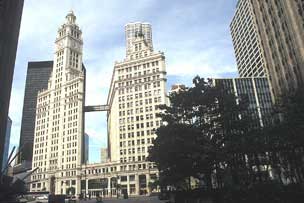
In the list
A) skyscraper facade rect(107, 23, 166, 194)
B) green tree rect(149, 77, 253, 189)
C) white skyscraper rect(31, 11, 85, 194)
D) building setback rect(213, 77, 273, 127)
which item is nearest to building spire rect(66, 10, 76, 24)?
white skyscraper rect(31, 11, 85, 194)

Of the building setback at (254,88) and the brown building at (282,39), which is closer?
the brown building at (282,39)

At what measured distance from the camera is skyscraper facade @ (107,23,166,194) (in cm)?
10825

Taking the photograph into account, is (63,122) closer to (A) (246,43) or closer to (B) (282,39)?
(A) (246,43)

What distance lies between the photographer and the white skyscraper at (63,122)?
408 feet

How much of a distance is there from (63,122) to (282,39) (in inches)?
4288

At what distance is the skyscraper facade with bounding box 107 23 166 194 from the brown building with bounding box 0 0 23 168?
80.7 meters

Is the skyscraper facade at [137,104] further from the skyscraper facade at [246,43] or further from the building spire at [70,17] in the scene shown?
the building spire at [70,17]

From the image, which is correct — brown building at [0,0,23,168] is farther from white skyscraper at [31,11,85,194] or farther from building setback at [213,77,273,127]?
white skyscraper at [31,11,85,194]

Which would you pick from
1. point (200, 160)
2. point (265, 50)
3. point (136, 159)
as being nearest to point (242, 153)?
point (200, 160)

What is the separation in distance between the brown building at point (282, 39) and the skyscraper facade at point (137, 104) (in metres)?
54.5

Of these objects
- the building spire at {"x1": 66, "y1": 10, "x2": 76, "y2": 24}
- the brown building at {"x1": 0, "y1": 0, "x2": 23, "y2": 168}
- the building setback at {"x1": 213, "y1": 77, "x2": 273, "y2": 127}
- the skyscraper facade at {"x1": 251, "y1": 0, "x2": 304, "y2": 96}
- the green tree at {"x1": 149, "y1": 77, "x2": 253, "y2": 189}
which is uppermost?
the building spire at {"x1": 66, "y1": 10, "x2": 76, "y2": 24}

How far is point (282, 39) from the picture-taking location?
5506cm

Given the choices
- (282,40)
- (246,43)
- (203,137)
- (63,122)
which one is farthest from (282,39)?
(63,122)

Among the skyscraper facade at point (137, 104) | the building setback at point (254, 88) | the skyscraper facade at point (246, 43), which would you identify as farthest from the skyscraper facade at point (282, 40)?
the skyscraper facade at point (246, 43)
